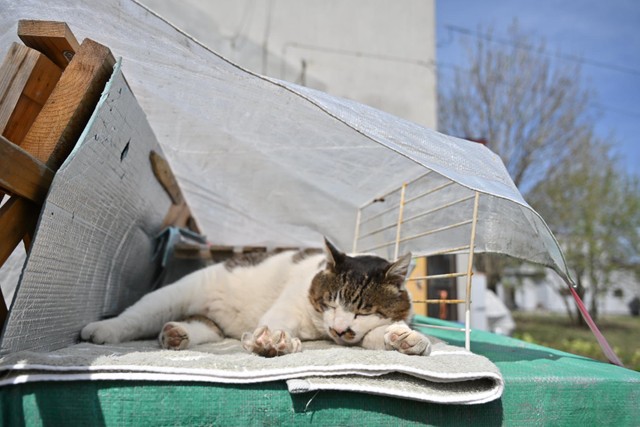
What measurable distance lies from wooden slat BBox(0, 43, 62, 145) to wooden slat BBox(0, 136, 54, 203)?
20 centimetres

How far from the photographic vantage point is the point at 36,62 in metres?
1.31

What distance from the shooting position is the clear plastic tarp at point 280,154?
1.40 meters

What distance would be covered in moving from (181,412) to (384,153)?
4.64 feet

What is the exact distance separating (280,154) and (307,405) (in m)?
1.33

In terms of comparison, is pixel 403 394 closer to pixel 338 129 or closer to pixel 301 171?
pixel 338 129

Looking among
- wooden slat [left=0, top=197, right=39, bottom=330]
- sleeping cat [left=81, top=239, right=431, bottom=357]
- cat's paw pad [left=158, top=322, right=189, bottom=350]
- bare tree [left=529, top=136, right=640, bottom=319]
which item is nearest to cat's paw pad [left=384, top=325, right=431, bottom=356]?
sleeping cat [left=81, top=239, right=431, bottom=357]

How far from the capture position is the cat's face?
1.66 meters

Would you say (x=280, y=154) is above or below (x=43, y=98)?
above

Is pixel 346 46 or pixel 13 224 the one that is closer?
pixel 13 224

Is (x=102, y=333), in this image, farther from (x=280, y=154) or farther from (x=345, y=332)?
(x=280, y=154)

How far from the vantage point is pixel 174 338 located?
1560 millimetres

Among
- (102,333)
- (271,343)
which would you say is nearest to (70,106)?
(102,333)

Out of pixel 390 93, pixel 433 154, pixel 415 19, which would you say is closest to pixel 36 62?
pixel 433 154

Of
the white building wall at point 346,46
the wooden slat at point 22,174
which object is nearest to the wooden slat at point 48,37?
the wooden slat at point 22,174
